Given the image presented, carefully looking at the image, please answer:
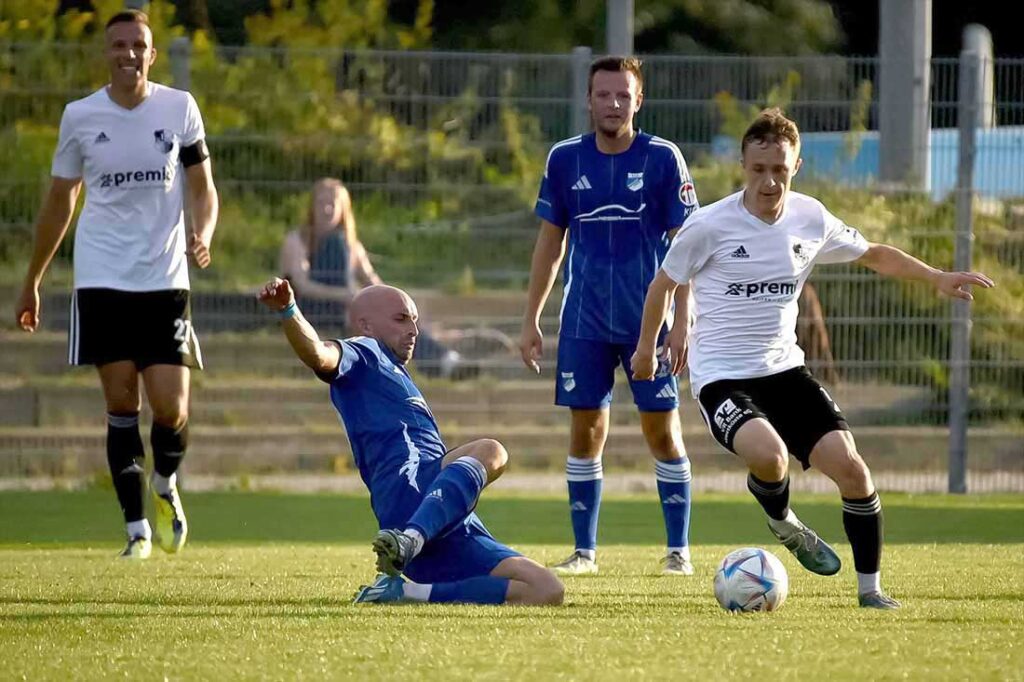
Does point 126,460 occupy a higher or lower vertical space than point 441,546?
higher

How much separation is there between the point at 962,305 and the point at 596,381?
20.6ft

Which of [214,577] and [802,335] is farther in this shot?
[802,335]

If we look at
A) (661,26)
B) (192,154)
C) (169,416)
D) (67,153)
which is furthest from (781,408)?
(661,26)

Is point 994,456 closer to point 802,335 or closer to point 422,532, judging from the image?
point 802,335

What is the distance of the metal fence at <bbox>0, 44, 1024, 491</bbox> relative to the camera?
14062mm

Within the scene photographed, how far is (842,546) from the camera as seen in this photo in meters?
10.1

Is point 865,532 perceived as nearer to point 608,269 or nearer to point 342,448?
point 608,269

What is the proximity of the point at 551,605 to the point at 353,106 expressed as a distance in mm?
7803

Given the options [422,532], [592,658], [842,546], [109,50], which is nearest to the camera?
[592,658]

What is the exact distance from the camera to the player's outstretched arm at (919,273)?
23.8ft

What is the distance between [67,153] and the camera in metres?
9.38

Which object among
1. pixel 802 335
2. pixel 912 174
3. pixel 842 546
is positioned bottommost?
pixel 842 546

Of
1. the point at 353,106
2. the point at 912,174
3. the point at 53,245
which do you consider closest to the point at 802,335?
the point at 912,174

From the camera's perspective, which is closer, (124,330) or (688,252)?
(688,252)
